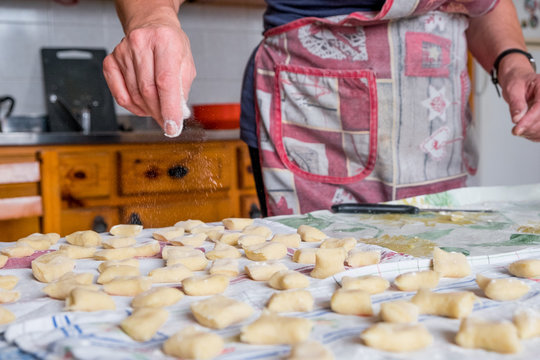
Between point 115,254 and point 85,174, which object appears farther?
point 85,174

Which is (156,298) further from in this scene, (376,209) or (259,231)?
(376,209)

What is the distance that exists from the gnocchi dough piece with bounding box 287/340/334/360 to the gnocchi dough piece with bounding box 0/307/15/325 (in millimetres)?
274

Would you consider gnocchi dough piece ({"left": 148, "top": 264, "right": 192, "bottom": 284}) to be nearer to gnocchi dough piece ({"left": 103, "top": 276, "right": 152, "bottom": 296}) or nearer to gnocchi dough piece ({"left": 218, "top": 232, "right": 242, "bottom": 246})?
gnocchi dough piece ({"left": 103, "top": 276, "right": 152, "bottom": 296})

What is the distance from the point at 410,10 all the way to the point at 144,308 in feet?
2.80

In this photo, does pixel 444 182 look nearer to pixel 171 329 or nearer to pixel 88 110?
pixel 171 329

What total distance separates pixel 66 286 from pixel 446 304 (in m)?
0.38

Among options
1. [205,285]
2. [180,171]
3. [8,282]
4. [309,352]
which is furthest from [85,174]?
[309,352]

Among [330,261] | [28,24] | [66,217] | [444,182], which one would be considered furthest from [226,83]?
[330,261]

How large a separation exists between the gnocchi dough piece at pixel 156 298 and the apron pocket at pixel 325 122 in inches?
27.2

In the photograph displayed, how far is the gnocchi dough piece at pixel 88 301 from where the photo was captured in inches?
21.2

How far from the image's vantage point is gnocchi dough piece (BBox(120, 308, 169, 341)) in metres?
0.47

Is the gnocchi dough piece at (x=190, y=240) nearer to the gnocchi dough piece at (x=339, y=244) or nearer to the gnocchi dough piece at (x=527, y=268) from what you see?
the gnocchi dough piece at (x=339, y=244)

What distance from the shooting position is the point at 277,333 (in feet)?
1.51

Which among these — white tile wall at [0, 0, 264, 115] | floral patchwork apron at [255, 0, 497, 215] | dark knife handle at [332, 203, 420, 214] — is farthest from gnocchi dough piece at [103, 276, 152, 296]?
white tile wall at [0, 0, 264, 115]
